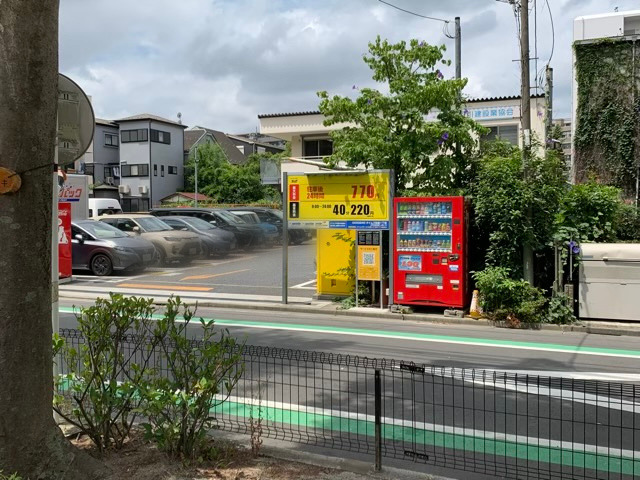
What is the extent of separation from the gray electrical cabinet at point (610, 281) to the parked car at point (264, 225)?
55.4 feet

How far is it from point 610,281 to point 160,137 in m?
54.7

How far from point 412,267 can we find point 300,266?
981cm

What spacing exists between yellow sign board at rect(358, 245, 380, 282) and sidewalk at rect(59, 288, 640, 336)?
0.69 meters

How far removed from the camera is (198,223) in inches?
962

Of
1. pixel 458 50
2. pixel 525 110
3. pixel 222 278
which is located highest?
pixel 458 50

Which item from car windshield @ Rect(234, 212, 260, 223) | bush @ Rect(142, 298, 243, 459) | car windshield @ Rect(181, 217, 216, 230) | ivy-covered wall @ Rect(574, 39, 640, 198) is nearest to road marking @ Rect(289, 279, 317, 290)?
car windshield @ Rect(181, 217, 216, 230)

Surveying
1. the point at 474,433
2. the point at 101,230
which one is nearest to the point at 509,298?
the point at 474,433

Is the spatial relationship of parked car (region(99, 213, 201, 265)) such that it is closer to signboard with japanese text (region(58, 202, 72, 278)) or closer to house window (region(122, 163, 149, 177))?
signboard with japanese text (region(58, 202, 72, 278))

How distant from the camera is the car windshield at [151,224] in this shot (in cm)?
2142

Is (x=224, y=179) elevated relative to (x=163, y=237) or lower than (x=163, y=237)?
elevated

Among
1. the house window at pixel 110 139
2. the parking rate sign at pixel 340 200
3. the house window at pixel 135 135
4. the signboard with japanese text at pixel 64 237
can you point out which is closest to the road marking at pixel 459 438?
the parking rate sign at pixel 340 200

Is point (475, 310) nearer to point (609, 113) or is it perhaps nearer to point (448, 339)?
point (448, 339)

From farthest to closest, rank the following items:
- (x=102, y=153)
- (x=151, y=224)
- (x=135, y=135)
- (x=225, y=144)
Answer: (x=225, y=144) → (x=102, y=153) → (x=135, y=135) → (x=151, y=224)

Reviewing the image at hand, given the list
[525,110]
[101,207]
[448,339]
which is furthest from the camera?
[101,207]
